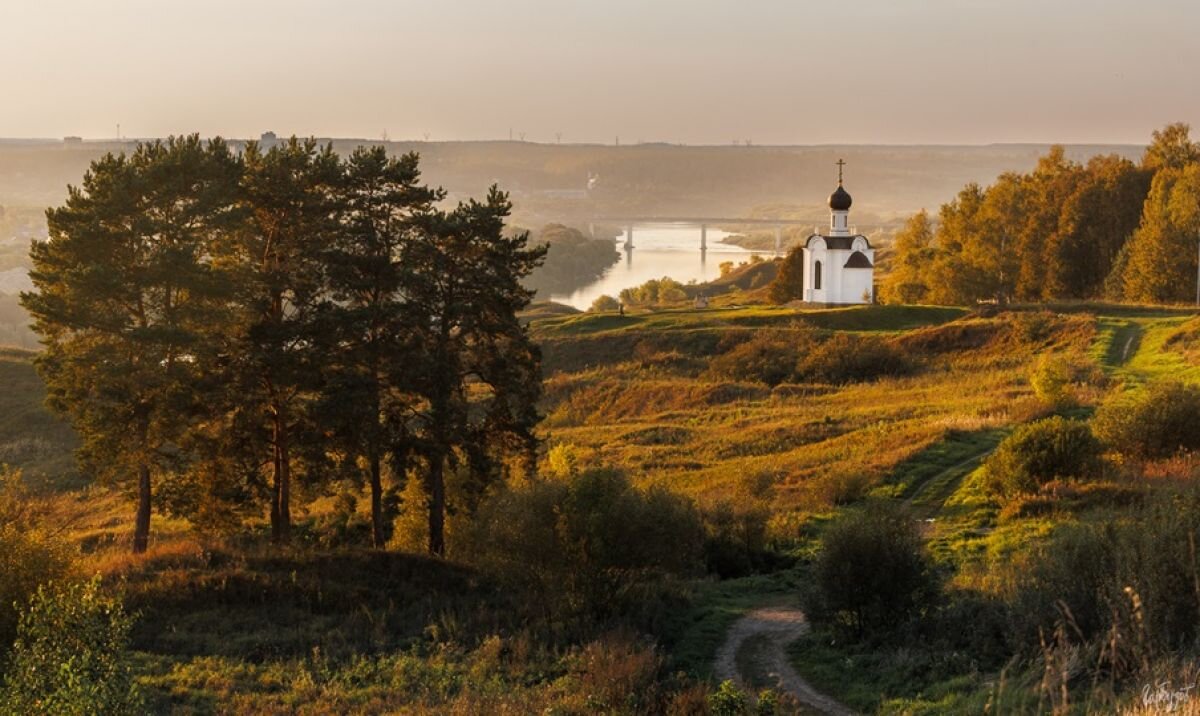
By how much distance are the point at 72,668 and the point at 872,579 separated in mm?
9903

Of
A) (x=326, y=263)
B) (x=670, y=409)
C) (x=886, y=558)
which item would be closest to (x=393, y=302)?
(x=326, y=263)

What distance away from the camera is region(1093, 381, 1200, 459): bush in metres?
22.2

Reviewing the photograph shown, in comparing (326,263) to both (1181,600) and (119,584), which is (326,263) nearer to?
(119,584)

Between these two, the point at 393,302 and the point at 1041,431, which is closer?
the point at 1041,431

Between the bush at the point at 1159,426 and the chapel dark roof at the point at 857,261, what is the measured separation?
42.7 metres

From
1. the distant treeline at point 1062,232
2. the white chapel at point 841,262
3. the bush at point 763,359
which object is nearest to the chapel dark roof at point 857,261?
the white chapel at point 841,262

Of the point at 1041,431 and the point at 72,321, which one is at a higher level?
the point at 72,321

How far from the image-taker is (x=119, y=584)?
1805cm

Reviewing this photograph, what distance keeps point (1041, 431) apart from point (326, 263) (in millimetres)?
15099

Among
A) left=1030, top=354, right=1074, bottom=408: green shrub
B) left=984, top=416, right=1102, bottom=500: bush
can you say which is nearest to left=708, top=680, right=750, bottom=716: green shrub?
left=984, top=416, right=1102, bottom=500: bush

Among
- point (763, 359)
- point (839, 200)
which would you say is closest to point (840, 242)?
point (839, 200)

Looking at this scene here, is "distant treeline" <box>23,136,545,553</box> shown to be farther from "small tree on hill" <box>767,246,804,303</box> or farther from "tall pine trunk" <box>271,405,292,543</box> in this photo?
"small tree on hill" <box>767,246,804,303</box>

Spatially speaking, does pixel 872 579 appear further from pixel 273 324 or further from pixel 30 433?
pixel 30 433

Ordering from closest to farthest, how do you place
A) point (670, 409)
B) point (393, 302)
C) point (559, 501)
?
point (559, 501), point (393, 302), point (670, 409)
